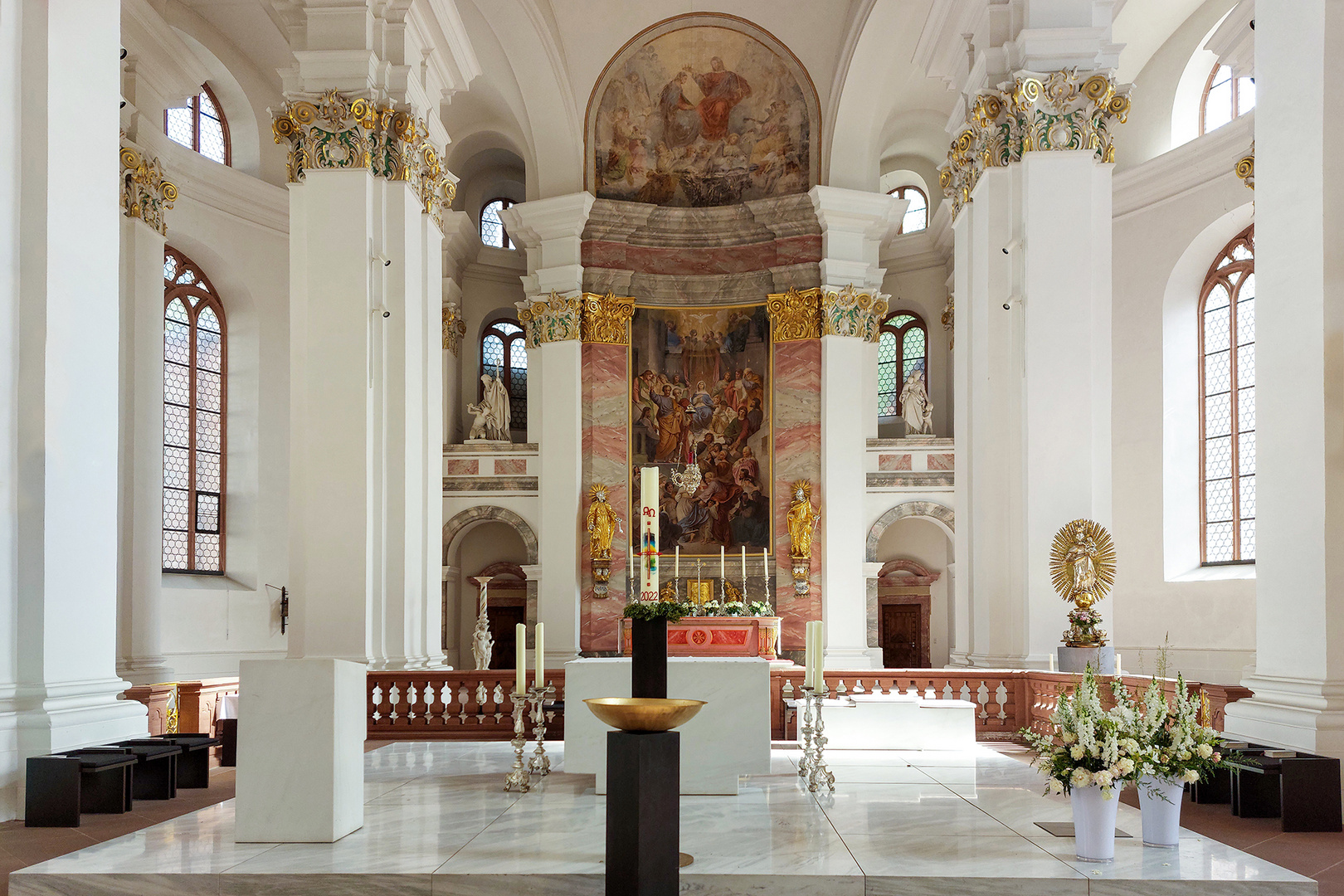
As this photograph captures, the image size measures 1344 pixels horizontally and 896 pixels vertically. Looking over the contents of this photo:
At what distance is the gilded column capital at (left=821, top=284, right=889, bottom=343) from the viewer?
20.8 m

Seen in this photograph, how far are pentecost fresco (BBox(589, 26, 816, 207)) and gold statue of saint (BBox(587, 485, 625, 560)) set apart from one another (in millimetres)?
5756

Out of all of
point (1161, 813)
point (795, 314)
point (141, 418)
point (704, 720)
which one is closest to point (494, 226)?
point (795, 314)

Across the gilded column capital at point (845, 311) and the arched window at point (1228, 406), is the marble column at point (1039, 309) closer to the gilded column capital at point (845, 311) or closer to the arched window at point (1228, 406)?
the arched window at point (1228, 406)

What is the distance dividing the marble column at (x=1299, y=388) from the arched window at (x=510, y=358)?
60.2 ft

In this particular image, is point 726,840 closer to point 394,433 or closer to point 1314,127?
point 1314,127

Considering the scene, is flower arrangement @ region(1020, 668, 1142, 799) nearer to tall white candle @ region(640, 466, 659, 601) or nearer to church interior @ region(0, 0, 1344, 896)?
church interior @ region(0, 0, 1344, 896)

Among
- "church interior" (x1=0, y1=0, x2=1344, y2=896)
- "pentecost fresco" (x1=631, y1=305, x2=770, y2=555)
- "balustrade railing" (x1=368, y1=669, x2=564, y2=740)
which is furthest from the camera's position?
"pentecost fresco" (x1=631, y1=305, x2=770, y2=555)

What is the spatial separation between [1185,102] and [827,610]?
10.0 metres

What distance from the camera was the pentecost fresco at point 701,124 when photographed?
2141 centimetres

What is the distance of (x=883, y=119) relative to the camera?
835 inches

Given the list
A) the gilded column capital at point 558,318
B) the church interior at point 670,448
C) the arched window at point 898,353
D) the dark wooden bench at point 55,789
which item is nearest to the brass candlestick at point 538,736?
the church interior at point 670,448

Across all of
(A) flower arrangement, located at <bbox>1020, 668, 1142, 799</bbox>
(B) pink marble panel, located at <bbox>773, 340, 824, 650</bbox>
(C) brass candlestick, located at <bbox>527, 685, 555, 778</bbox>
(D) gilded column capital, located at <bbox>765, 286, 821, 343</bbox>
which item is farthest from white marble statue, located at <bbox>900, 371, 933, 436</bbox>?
(A) flower arrangement, located at <bbox>1020, 668, 1142, 799</bbox>

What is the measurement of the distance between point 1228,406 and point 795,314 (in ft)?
23.7

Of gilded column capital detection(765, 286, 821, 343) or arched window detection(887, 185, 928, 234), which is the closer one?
gilded column capital detection(765, 286, 821, 343)
